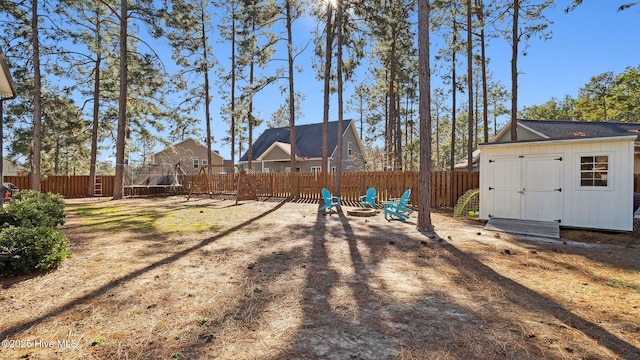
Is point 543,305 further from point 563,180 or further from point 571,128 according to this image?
point 571,128

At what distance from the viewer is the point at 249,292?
3.27m

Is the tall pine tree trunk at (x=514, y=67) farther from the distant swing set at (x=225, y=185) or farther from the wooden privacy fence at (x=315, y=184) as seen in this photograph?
the distant swing set at (x=225, y=185)

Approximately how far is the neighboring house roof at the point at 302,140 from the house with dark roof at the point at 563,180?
649 inches

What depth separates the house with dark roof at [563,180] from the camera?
6.91 metres

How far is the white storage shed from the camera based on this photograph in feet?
22.7

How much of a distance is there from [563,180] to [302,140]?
21.2 m

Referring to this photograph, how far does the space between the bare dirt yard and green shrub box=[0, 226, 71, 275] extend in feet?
0.45

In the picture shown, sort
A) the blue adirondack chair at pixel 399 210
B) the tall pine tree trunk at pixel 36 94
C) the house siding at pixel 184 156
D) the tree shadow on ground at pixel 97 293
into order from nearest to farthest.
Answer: the tree shadow on ground at pixel 97 293 < the blue adirondack chair at pixel 399 210 < the tall pine tree trunk at pixel 36 94 < the house siding at pixel 184 156

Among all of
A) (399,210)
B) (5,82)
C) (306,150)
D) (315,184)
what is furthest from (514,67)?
(306,150)

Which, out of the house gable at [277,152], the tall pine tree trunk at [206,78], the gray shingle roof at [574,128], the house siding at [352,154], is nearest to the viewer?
the gray shingle roof at [574,128]

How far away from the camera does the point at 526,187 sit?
26.3ft

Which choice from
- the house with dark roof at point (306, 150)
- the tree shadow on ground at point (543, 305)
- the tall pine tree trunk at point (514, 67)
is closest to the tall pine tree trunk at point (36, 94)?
the house with dark roof at point (306, 150)

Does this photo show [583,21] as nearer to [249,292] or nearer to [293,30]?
[293,30]

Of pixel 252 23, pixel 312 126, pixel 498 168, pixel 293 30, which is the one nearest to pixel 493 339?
pixel 498 168
